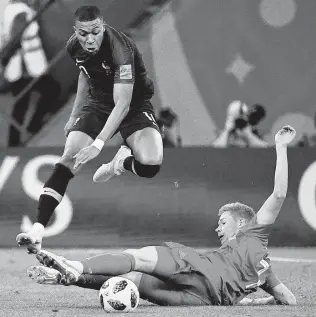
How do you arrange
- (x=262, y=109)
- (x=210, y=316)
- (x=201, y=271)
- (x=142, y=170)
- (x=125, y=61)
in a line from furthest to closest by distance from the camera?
(x=262, y=109) → (x=142, y=170) → (x=125, y=61) → (x=201, y=271) → (x=210, y=316)

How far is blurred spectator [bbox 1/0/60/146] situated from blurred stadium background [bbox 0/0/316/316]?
0.12m

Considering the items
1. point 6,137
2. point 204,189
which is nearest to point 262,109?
point 204,189

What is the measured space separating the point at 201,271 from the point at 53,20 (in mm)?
6332

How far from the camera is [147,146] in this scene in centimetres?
760

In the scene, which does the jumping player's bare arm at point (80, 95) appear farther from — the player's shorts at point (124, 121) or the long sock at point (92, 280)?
the long sock at point (92, 280)

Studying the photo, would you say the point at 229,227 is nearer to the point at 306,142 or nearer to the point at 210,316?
the point at 210,316

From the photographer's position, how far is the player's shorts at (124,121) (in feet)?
24.5

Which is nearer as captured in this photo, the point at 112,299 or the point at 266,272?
the point at 112,299

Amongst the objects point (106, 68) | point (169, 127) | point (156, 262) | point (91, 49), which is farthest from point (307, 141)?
point (156, 262)

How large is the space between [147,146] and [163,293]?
1844 mm

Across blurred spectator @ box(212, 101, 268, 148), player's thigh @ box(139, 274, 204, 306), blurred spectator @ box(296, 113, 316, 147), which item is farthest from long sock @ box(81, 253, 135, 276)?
blurred spectator @ box(296, 113, 316, 147)

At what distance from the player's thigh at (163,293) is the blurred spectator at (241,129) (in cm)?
504

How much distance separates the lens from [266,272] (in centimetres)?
614

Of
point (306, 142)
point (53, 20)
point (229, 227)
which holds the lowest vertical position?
point (229, 227)
